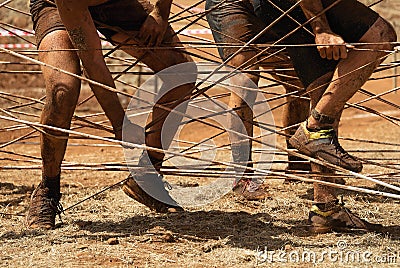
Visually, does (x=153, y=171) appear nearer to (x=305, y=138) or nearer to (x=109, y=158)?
(x=305, y=138)

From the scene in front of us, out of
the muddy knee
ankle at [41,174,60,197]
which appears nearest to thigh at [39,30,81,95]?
the muddy knee

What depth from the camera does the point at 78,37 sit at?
3.40 m

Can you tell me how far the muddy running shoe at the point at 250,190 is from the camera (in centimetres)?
454

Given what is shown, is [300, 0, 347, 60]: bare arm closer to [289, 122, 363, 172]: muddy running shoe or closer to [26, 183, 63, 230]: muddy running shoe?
[289, 122, 363, 172]: muddy running shoe

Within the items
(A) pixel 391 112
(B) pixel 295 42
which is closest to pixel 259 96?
(B) pixel 295 42

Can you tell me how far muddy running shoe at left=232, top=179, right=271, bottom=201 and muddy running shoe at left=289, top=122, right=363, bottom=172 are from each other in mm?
1103

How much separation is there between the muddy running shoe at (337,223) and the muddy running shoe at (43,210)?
4.12ft

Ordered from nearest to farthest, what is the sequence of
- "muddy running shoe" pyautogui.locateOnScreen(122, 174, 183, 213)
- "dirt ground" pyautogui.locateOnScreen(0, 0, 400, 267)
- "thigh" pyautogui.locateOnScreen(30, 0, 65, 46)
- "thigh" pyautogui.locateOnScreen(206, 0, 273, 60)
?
"dirt ground" pyautogui.locateOnScreen(0, 0, 400, 267) → "thigh" pyautogui.locateOnScreen(30, 0, 65, 46) → "muddy running shoe" pyautogui.locateOnScreen(122, 174, 183, 213) → "thigh" pyautogui.locateOnScreen(206, 0, 273, 60)

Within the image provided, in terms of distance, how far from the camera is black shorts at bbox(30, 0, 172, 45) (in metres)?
3.71

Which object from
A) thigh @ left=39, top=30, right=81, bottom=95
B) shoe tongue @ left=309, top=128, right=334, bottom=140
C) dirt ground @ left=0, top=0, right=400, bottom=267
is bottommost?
dirt ground @ left=0, top=0, right=400, bottom=267

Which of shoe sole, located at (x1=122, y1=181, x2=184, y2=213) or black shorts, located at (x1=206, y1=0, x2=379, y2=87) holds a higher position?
black shorts, located at (x1=206, y1=0, x2=379, y2=87)

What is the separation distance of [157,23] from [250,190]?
4.61 feet

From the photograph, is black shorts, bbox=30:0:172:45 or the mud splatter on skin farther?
black shorts, bbox=30:0:172:45

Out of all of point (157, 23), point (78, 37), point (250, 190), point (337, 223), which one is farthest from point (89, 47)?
point (250, 190)
